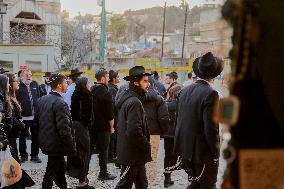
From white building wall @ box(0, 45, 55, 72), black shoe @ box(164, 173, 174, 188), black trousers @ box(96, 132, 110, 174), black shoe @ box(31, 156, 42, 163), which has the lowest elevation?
black shoe @ box(31, 156, 42, 163)

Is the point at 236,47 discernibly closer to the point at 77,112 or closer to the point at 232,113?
the point at 232,113

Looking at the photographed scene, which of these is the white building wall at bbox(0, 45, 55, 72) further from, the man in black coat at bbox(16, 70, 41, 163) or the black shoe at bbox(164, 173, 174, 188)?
the black shoe at bbox(164, 173, 174, 188)

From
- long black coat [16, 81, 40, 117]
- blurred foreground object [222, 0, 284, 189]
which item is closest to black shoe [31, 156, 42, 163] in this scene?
long black coat [16, 81, 40, 117]

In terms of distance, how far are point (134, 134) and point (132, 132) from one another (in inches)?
1.5

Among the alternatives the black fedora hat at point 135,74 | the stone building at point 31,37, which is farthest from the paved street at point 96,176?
the stone building at point 31,37

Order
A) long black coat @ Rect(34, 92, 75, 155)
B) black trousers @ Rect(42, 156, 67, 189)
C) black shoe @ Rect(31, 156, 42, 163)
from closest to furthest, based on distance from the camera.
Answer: long black coat @ Rect(34, 92, 75, 155) < black trousers @ Rect(42, 156, 67, 189) < black shoe @ Rect(31, 156, 42, 163)

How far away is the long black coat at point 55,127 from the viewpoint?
21.2 ft

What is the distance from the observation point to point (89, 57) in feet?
100

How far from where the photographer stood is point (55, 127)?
21.5ft

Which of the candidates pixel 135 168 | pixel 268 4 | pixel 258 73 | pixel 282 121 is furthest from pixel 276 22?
pixel 135 168

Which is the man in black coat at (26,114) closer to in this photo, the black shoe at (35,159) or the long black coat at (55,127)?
the black shoe at (35,159)

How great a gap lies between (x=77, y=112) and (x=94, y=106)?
73 cm

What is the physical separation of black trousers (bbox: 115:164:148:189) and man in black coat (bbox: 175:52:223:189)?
93 cm

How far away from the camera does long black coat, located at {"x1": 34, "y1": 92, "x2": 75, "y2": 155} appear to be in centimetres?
647
